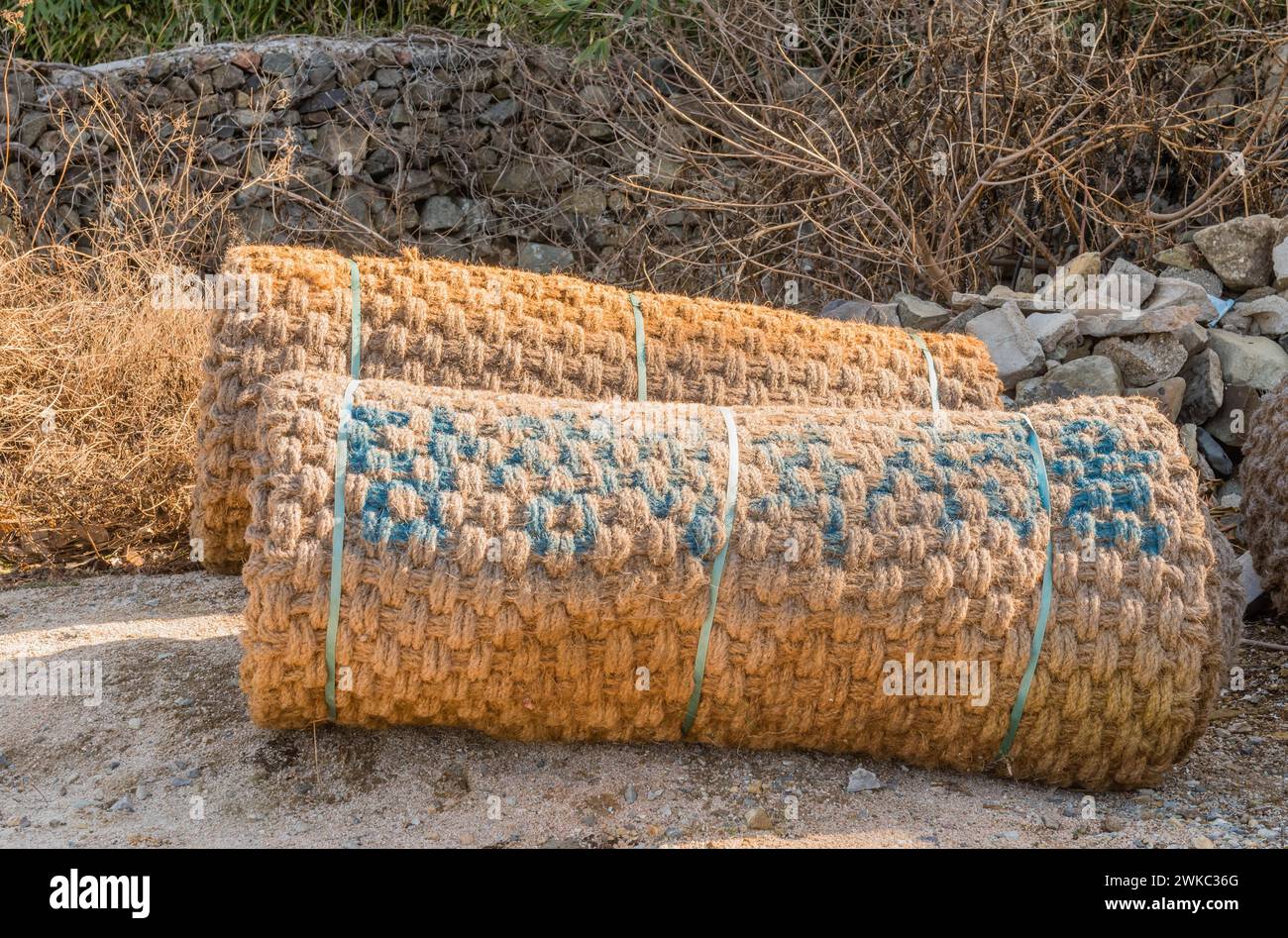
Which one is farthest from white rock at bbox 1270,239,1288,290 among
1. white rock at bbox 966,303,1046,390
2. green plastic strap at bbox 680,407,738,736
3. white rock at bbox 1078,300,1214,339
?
green plastic strap at bbox 680,407,738,736

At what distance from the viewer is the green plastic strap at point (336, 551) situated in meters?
2.46

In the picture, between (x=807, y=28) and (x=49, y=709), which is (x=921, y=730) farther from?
(x=807, y=28)

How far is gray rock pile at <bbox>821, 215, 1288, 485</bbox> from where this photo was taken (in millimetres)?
4562

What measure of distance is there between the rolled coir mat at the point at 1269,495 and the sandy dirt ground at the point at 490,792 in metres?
0.66

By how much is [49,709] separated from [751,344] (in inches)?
82.1

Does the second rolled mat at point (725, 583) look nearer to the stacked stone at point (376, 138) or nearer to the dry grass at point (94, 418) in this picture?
the dry grass at point (94, 418)

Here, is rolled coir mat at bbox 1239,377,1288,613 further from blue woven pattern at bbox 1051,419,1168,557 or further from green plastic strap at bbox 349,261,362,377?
green plastic strap at bbox 349,261,362,377

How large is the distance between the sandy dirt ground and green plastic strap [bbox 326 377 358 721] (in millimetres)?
253

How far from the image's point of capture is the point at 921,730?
271cm

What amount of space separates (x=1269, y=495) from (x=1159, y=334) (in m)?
1.16

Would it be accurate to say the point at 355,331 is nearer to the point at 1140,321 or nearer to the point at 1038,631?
the point at 1038,631

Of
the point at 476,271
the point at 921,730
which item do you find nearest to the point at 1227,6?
the point at 476,271

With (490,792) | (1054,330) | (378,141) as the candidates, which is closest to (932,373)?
(1054,330)

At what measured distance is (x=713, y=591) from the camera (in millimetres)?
2562
